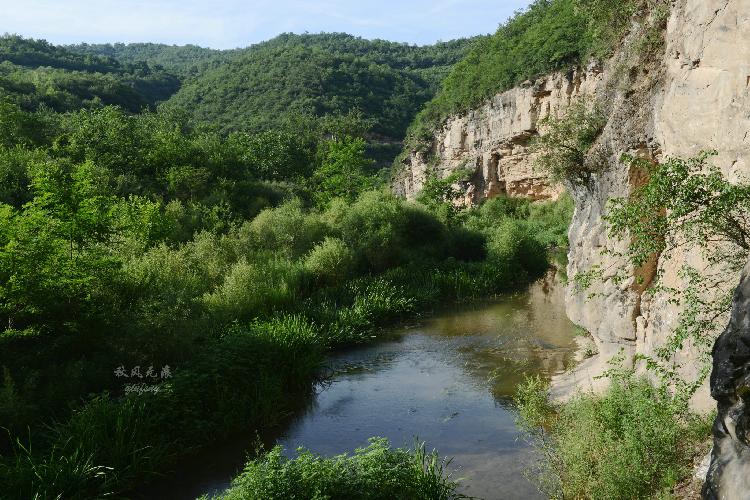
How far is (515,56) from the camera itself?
41.9 meters

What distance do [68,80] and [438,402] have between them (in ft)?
164

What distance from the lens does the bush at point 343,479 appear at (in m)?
7.66

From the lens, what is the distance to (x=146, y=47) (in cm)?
14712

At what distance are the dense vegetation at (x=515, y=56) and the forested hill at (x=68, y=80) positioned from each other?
1107 inches

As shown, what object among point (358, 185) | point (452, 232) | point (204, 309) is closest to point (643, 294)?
point (204, 309)

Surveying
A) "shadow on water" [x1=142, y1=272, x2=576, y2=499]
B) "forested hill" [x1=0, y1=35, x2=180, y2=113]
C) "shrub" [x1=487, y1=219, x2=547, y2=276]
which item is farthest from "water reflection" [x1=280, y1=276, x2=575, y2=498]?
"forested hill" [x1=0, y1=35, x2=180, y2=113]

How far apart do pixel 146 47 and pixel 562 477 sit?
528 ft

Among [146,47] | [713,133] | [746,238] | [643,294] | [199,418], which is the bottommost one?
[199,418]

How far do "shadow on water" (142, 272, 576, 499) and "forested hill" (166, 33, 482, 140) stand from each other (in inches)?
1881

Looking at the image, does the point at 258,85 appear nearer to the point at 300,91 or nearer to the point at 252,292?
the point at 300,91

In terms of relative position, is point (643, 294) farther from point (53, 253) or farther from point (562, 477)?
point (53, 253)

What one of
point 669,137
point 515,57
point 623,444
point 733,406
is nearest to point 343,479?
point 623,444

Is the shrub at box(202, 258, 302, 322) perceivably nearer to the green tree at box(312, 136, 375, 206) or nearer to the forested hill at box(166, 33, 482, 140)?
the green tree at box(312, 136, 375, 206)

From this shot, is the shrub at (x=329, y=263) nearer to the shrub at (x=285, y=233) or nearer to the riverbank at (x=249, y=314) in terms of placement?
the riverbank at (x=249, y=314)
